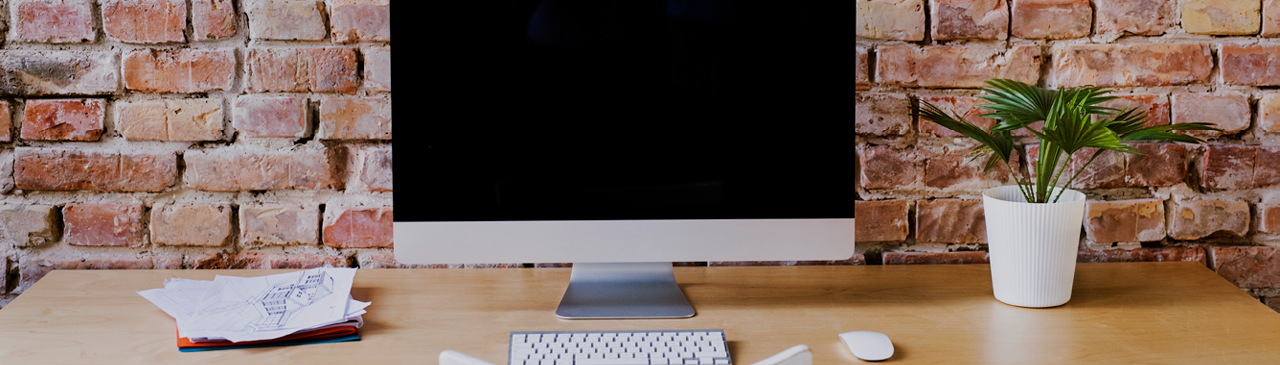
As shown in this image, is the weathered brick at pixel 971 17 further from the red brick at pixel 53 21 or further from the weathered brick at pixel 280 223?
the red brick at pixel 53 21

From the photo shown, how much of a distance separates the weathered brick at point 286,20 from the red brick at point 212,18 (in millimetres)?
28

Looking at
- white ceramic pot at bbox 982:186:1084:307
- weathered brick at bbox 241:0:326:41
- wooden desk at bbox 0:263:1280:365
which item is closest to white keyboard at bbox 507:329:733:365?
wooden desk at bbox 0:263:1280:365

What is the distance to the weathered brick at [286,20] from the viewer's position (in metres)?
1.30

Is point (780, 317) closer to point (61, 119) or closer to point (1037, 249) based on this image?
point (1037, 249)

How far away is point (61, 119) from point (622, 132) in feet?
3.41

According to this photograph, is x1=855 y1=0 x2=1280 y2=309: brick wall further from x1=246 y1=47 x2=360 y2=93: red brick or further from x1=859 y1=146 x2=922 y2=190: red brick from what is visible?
x1=246 y1=47 x2=360 y2=93: red brick

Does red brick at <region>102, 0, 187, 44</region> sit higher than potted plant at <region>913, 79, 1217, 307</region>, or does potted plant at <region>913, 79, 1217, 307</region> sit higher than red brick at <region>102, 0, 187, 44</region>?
red brick at <region>102, 0, 187, 44</region>

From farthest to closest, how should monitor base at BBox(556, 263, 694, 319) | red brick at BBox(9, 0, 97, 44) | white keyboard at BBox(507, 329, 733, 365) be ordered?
red brick at BBox(9, 0, 97, 44) → monitor base at BBox(556, 263, 694, 319) → white keyboard at BBox(507, 329, 733, 365)

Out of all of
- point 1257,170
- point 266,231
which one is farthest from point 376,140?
point 1257,170

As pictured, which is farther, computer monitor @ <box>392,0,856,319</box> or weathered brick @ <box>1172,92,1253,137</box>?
weathered brick @ <box>1172,92,1253,137</box>

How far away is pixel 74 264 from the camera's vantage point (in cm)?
136

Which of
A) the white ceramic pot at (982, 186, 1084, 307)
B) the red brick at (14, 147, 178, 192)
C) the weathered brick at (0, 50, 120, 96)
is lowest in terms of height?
the white ceramic pot at (982, 186, 1084, 307)

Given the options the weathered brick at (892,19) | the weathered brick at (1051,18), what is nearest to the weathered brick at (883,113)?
the weathered brick at (892,19)

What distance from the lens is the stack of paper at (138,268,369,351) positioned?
93cm
